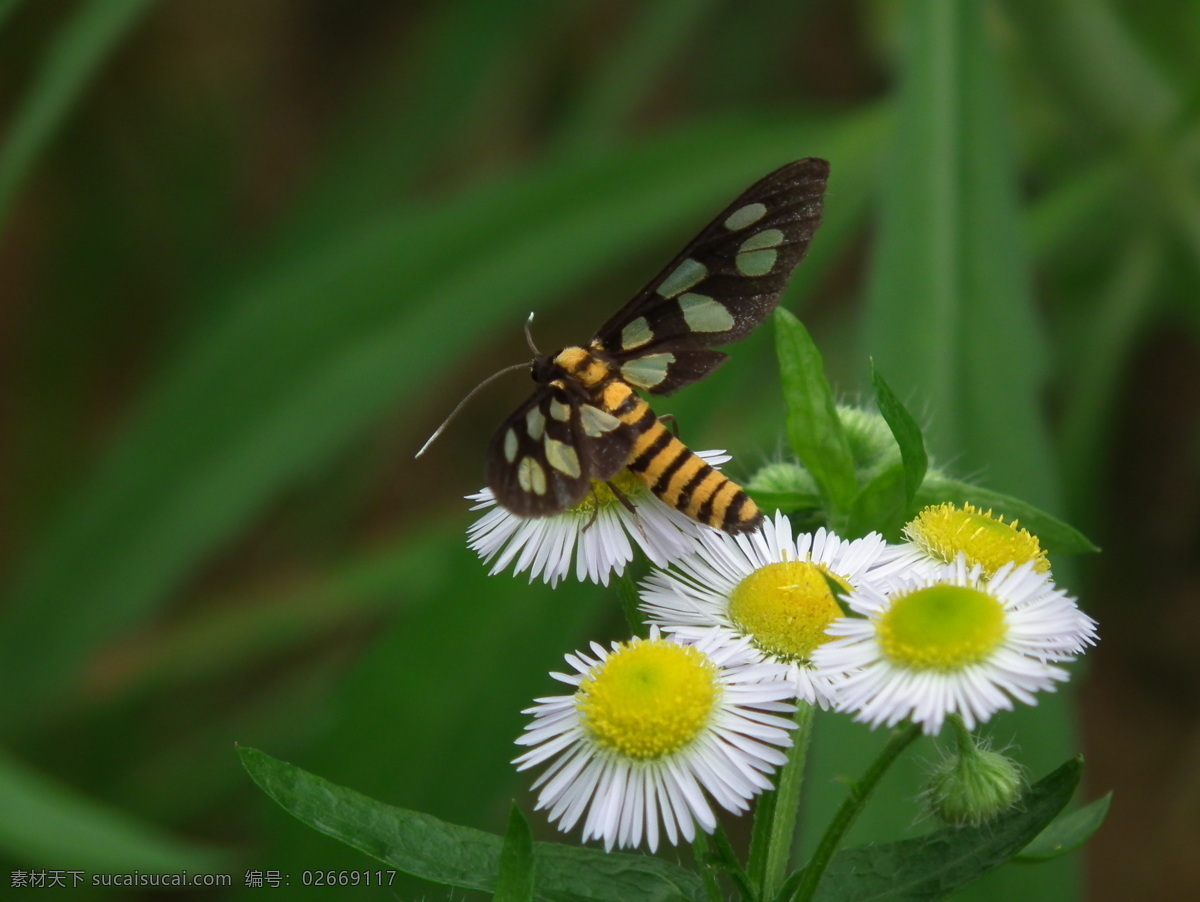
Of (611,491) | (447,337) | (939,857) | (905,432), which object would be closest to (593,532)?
(611,491)

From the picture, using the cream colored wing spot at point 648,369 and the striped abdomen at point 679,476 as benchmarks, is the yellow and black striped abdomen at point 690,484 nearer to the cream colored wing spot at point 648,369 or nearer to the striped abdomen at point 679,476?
the striped abdomen at point 679,476

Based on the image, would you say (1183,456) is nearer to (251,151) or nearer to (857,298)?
(857,298)

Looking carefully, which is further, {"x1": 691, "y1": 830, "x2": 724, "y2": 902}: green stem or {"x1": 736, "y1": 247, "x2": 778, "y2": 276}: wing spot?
{"x1": 736, "y1": 247, "x2": 778, "y2": 276}: wing spot

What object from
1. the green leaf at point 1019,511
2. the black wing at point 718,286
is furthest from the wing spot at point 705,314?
the green leaf at point 1019,511

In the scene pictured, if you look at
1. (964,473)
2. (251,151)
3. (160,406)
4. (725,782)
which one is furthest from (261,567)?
(725,782)

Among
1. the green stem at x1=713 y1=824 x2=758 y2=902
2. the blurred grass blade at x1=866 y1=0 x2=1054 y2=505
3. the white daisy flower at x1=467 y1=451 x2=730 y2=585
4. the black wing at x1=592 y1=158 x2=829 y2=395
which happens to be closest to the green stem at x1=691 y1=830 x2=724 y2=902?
the green stem at x1=713 y1=824 x2=758 y2=902

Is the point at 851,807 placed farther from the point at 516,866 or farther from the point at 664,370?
the point at 664,370

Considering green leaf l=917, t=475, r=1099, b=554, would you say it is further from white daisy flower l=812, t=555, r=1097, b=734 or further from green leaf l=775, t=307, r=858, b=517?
white daisy flower l=812, t=555, r=1097, b=734
